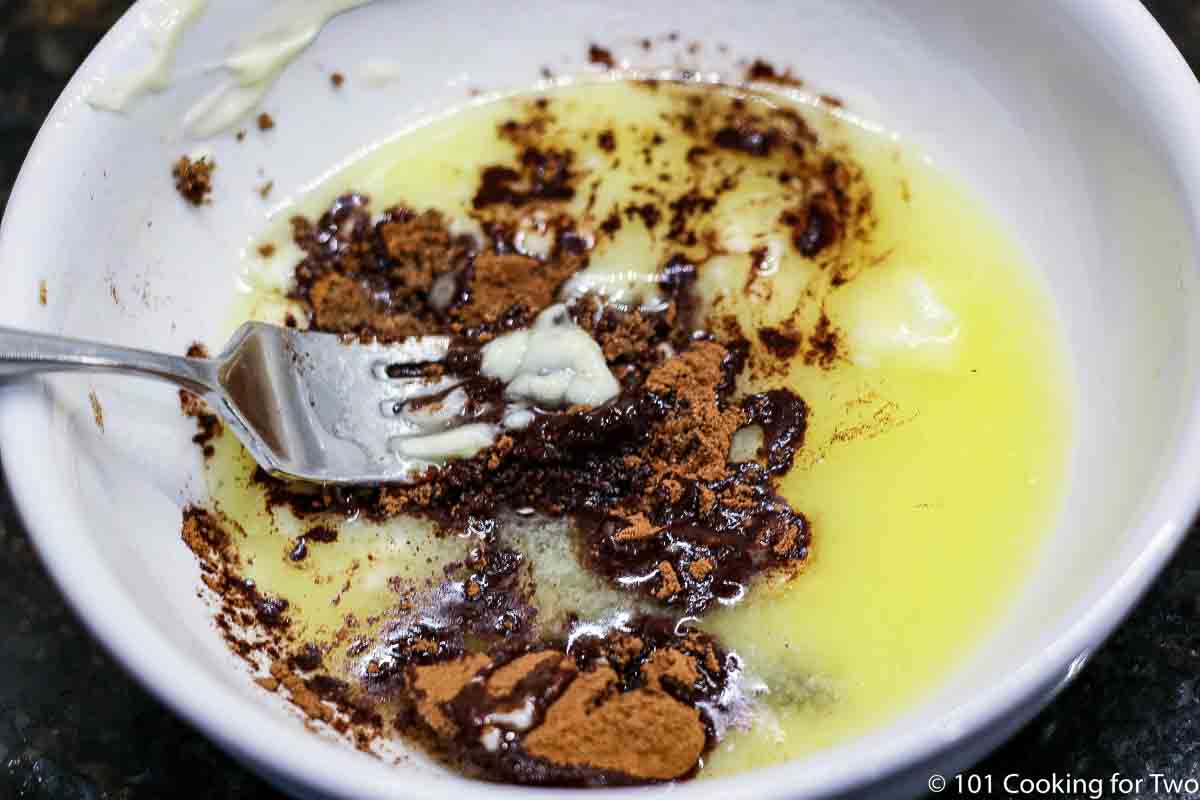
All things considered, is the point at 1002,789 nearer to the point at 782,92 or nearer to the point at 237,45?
the point at 782,92

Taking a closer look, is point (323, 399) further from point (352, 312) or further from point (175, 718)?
point (175, 718)

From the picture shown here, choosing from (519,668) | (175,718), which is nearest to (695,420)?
(519,668)

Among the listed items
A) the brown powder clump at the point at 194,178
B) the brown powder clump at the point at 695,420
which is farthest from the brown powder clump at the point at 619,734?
the brown powder clump at the point at 194,178

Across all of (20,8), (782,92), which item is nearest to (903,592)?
(782,92)

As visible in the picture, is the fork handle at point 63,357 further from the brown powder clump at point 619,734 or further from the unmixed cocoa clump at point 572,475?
the brown powder clump at point 619,734

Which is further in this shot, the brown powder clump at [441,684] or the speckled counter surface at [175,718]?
the speckled counter surface at [175,718]
